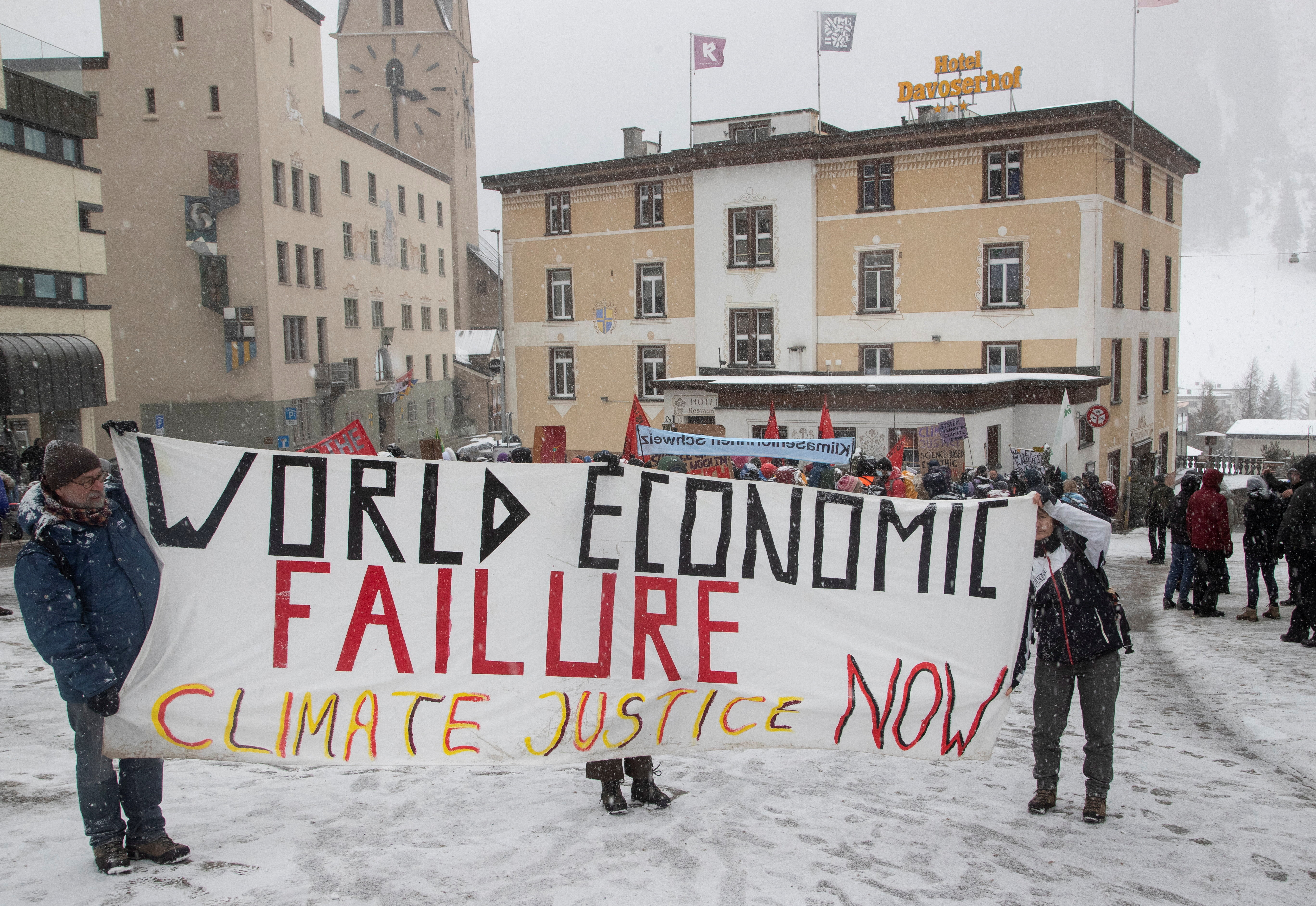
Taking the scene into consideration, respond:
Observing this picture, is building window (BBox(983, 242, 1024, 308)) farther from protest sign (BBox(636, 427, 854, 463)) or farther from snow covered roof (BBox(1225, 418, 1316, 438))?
snow covered roof (BBox(1225, 418, 1316, 438))

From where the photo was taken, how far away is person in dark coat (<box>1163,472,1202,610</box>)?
1055cm

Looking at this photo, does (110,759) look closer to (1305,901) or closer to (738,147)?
(1305,901)

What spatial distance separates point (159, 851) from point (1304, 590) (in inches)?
382

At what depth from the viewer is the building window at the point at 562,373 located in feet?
114

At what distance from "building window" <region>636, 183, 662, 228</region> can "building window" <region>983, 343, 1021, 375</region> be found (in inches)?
473

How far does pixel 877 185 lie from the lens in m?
28.8

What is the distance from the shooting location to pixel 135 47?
3684cm

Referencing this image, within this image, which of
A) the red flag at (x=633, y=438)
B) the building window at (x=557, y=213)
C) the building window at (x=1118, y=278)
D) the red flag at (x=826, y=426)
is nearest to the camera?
the red flag at (x=633, y=438)

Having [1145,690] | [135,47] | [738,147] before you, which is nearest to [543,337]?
[738,147]

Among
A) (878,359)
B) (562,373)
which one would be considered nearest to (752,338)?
(878,359)

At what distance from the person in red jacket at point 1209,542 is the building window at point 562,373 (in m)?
25.8

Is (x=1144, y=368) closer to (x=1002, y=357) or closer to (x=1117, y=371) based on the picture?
(x=1117, y=371)

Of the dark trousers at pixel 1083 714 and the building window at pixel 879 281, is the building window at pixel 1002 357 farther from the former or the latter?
the dark trousers at pixel 1083 714

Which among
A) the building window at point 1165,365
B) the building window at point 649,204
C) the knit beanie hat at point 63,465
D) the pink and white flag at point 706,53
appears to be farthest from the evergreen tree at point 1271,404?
the knit beanie hat at point 63,465
